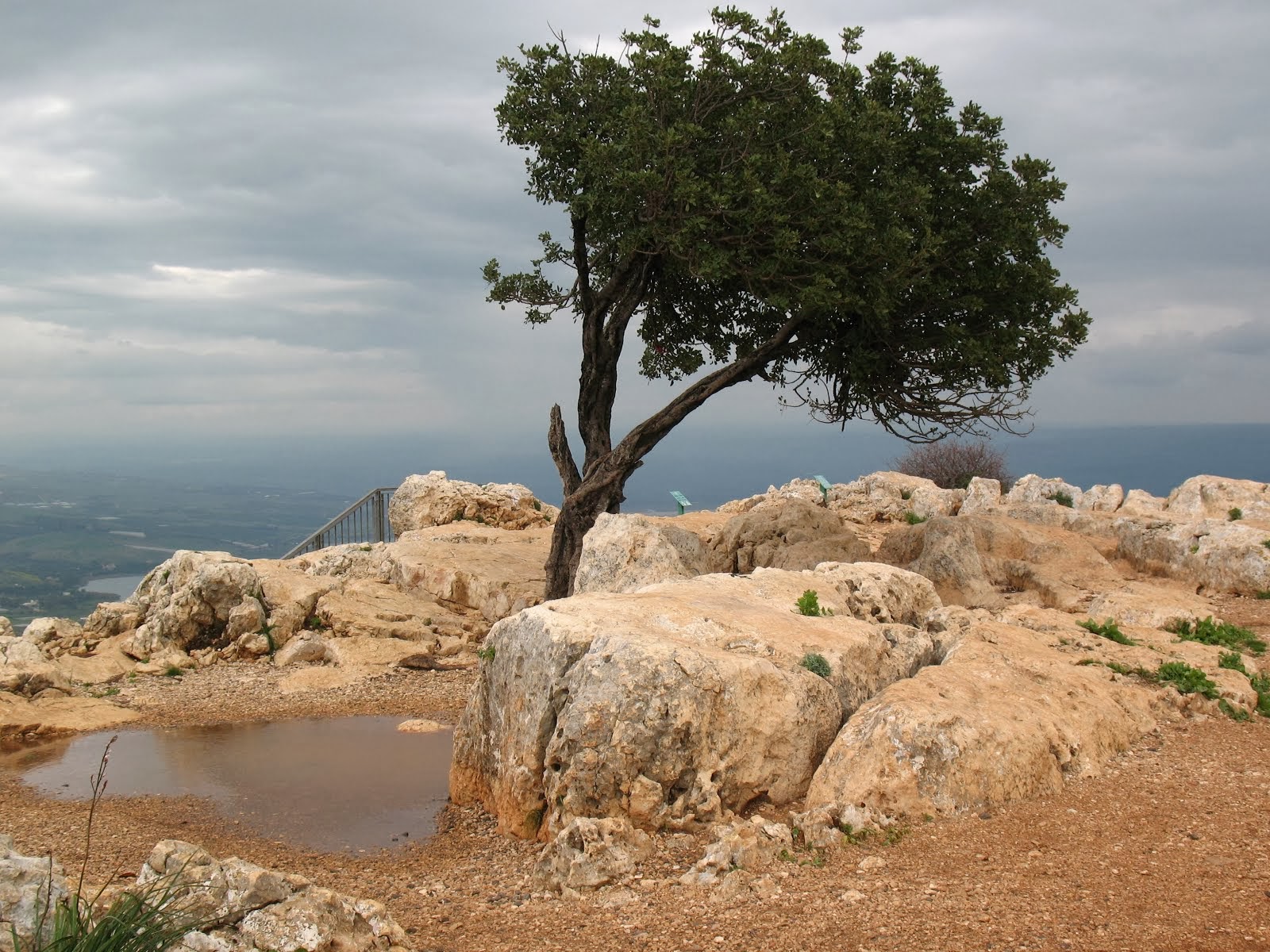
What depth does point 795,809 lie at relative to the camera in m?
7.68

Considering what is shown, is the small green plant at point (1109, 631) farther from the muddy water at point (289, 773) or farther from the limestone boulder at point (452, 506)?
the limestone boulder at point (452, 506)

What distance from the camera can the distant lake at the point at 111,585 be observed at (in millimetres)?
73562

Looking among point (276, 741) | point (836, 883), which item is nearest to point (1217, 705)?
point (836, 883)

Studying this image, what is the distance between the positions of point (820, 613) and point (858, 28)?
Result: 9.98 metres

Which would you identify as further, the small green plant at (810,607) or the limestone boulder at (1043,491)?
the limestone boulder at (1043,491)

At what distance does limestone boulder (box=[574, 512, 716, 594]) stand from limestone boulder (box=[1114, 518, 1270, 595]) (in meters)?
8.15

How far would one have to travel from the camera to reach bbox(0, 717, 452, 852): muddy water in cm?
892

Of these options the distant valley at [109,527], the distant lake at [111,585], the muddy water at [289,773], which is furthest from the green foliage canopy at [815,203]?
the distant lake at [111,585]

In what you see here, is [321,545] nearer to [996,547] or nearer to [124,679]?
[124,679]

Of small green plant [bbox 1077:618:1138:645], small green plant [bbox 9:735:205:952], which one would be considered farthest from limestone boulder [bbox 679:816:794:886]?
small green plant [bbox 1077:618:1138:645]

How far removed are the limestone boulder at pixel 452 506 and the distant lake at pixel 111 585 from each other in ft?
194

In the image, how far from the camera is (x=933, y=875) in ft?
20.5

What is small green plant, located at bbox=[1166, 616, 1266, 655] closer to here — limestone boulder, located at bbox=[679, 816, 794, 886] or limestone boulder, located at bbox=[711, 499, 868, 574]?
limestone boulder, located at bbox=[711, 499, 868, 574]

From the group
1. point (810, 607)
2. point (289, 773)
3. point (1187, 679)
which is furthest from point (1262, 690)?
point (289, 773)
